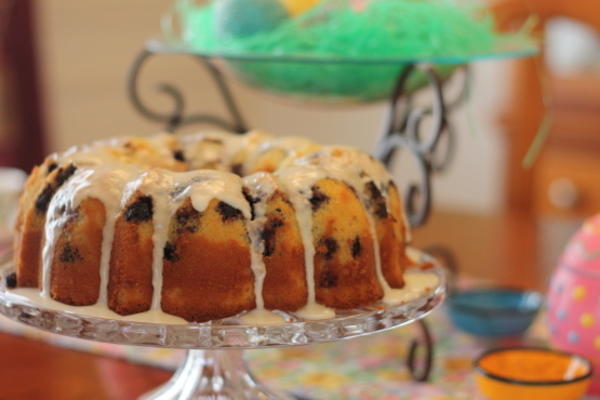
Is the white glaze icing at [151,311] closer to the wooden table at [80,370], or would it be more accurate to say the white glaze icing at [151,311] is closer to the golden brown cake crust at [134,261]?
the golden brown cake crust at [134,261]

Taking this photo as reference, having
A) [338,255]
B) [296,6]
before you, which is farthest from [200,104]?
[338,255]

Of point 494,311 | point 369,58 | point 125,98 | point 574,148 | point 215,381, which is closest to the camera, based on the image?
point 215,381

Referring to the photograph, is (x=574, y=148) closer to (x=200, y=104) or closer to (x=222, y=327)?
(x=200, y=104)

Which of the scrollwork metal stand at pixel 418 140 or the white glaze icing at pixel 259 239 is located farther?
the scrollwork metal stand at pixel 418 140

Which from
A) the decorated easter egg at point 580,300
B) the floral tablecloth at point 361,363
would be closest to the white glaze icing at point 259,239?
the floral tablecloth at point 361,363

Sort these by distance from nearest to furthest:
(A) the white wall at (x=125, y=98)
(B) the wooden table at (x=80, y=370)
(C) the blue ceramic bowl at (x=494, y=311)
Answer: (B) the wooden table at (x=80, y=370), (C) the blue ceramic bowl at (x=494, y=311), (A) the white wall at (x=125, y=98)

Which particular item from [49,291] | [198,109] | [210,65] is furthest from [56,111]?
[49,291]
